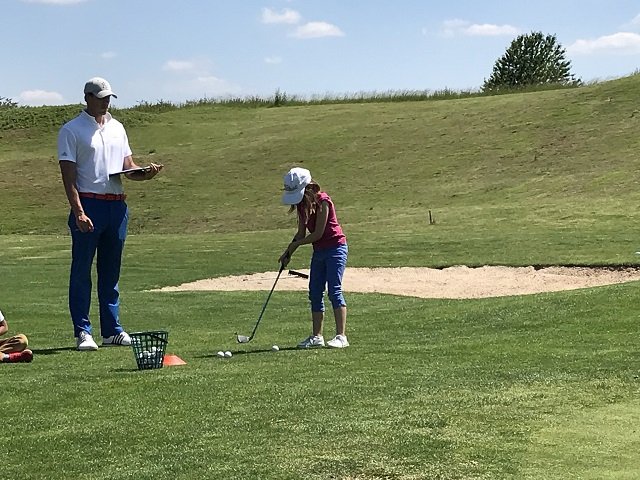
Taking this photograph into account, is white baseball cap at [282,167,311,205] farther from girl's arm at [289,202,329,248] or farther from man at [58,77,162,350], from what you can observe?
man at [58,77,162,350]

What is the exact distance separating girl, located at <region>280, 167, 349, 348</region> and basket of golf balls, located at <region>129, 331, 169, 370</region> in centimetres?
197

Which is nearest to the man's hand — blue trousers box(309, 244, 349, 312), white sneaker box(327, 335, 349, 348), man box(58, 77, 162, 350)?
man box(58, 77, 162, 350)

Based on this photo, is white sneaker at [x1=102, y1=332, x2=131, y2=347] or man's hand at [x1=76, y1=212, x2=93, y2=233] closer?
man's hand at [x1=76, y1=212, x2=93, y2=233]

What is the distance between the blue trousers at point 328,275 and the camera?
403 inches

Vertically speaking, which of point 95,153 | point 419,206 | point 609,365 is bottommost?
point 419,206

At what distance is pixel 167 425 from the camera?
6566 millimetres

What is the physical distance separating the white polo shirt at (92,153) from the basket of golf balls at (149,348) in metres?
2.01

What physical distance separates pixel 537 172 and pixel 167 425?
1574 inches

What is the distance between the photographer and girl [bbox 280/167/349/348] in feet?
33.0

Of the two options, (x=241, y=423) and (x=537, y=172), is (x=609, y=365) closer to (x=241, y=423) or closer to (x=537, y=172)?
(x=241, y=423)

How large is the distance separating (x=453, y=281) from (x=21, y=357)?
41.1 feet

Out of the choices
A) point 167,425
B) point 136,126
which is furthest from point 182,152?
point 167,425

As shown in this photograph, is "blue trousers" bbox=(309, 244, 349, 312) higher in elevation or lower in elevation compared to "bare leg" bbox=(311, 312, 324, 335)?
higher

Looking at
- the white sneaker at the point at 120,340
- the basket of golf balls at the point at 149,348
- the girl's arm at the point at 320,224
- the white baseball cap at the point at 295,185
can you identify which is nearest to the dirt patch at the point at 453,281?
the white sneaker at the point at 120,340
